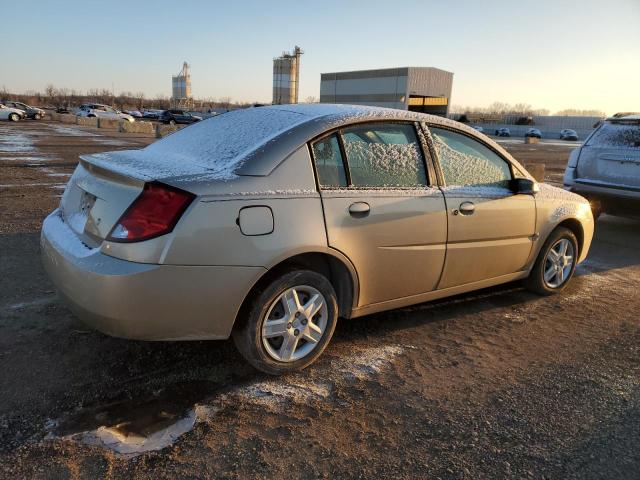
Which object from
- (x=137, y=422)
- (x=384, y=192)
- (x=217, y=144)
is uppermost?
(x=217, y=144)

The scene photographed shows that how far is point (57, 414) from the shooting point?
257cm

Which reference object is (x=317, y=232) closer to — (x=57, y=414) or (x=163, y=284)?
(x=163, y=284)

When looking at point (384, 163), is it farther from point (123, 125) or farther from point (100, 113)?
point (100, 113)

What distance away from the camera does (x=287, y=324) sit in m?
2.98

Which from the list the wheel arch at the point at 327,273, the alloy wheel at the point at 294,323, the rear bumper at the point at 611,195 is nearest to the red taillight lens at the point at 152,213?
the wheel arch at the point at 327,273

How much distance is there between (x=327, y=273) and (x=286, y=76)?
3554 inches

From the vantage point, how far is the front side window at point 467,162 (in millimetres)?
3760

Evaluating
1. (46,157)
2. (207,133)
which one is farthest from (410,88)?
(207,133)

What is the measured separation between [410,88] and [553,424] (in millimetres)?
78214

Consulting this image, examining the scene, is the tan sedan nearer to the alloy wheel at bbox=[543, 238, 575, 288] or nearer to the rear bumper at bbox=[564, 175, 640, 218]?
the alloy wheel at bbox=[543, 238, 575, 288]

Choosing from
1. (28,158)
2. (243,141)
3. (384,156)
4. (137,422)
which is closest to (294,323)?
(137,422)

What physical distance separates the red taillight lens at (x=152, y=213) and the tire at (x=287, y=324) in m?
0.66

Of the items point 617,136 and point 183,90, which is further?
point 183,90

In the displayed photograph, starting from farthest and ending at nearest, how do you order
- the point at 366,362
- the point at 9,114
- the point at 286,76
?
the point at 286,76 < the point at 9,114 < the point at 366,362
